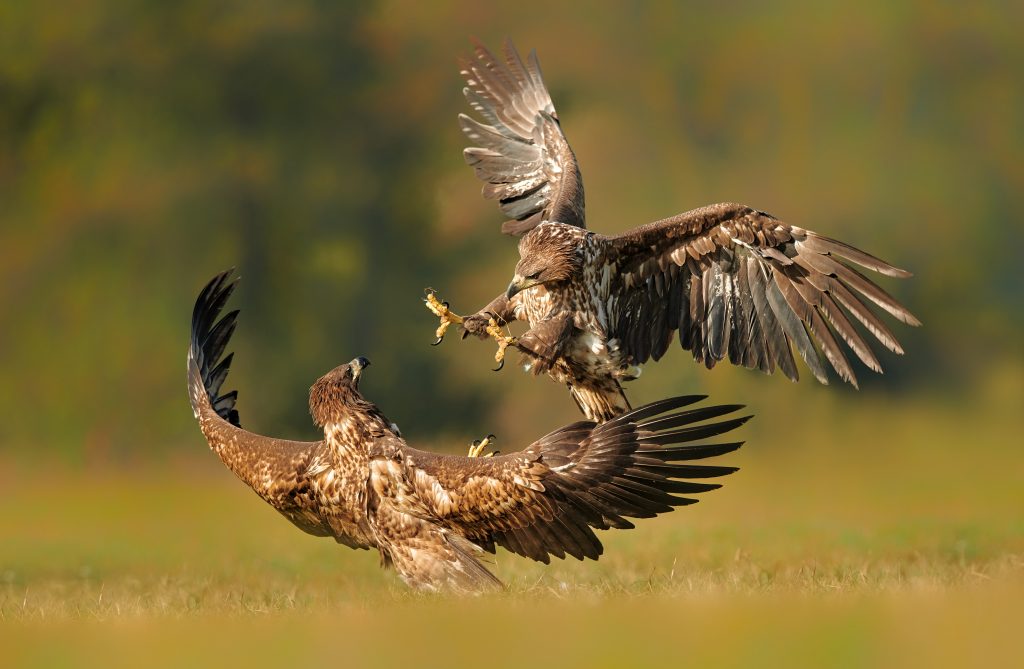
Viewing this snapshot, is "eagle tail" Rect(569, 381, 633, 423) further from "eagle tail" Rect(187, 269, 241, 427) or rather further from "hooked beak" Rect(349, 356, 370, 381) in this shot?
"eagle tail" Rect(187, 269, 241, 427)

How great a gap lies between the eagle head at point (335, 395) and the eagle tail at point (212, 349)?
4.49ft

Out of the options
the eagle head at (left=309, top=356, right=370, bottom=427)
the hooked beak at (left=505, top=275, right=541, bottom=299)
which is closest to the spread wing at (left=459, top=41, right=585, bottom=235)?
the hooked beak at (left=505, top=275, right=541, bottom=299)

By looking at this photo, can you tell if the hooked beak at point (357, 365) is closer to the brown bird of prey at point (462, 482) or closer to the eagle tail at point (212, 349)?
the brown bird of prey at point (462, 482)

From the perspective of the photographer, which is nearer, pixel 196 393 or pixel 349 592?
pixel 349 592

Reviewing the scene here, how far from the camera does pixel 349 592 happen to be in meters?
8.94

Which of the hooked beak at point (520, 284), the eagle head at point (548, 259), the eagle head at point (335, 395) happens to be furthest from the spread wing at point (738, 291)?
the eagle head at point (335, 395)

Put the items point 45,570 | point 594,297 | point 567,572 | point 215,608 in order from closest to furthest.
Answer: point 215,608
point 594,297
point 567,572
point 45,570

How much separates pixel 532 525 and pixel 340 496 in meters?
1.26

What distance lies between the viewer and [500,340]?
28.6ft

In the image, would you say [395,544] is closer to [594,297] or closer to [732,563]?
[594,297]

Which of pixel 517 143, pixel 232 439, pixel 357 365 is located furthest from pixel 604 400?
pixel 517 143

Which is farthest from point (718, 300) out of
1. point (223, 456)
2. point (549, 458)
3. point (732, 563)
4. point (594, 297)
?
point (223, 456)

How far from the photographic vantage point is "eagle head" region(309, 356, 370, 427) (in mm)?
8328

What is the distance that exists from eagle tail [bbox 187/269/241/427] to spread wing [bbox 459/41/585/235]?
2.14 metres
